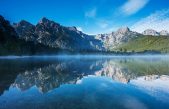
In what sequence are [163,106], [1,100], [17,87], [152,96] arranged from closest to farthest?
[163,106]
[1,100]
[152,96]
[17,87]

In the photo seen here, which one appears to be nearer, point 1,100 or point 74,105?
point 74,105

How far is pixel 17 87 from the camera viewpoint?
26.6 m

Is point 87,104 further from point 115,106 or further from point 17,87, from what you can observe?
point 17,87

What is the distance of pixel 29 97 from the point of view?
20656mm

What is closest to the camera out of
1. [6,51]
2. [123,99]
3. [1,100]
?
[1,100]

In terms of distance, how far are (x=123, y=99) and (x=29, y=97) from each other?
7965mm

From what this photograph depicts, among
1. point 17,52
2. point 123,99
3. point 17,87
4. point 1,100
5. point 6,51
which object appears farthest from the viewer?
point 17,52

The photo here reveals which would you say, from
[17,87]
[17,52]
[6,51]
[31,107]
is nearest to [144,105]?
[31,107]

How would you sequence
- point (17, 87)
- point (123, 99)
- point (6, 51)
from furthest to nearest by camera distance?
point (6, 51) → point (17, 87) → point (123, 99)

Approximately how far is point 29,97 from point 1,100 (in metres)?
2.49

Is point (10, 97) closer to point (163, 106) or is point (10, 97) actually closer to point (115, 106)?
point (115, 106)

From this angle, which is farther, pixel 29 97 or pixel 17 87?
pixel 17 87

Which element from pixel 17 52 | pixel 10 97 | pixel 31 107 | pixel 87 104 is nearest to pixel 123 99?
pixel 87 104

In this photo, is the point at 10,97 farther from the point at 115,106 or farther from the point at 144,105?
the point at 144,105
